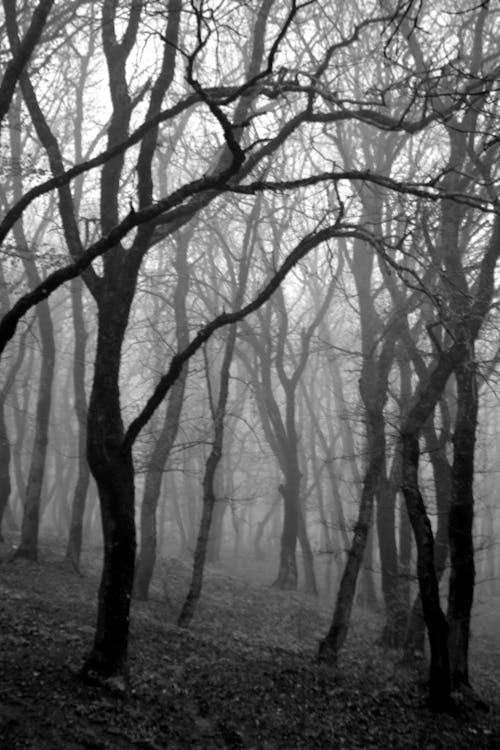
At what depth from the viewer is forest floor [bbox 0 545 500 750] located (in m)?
7.23

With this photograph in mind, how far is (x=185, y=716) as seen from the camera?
8117 mm

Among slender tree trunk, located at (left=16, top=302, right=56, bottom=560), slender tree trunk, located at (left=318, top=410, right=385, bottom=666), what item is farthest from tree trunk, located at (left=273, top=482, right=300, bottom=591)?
slender tree trunk, located at (left=318, top=410, right=385, bottom=666)

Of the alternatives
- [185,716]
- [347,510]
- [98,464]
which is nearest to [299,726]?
[185,716]

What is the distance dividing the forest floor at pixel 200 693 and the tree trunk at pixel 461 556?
77cm

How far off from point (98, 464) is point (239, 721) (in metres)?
3.42

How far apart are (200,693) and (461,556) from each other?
4150 millimetres

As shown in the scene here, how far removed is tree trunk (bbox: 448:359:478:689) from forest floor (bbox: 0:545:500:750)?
768 mm

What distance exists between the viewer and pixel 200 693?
8.87 meters

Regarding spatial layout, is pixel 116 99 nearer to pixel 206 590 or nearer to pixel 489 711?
pixel 489 711

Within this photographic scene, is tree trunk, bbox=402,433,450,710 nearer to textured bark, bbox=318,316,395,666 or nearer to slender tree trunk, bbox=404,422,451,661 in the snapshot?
slender tree trunk, bbox=404,422,451,661

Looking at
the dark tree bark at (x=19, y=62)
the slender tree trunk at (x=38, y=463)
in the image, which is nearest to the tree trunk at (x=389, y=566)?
the slender tree trunk at (x=38, y=463)

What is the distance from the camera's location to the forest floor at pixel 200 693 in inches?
285

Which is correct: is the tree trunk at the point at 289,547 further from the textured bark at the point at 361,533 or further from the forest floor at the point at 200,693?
the textured bark at the point at 361,533

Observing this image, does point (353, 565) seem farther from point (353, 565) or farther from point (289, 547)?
point (289, 547)
